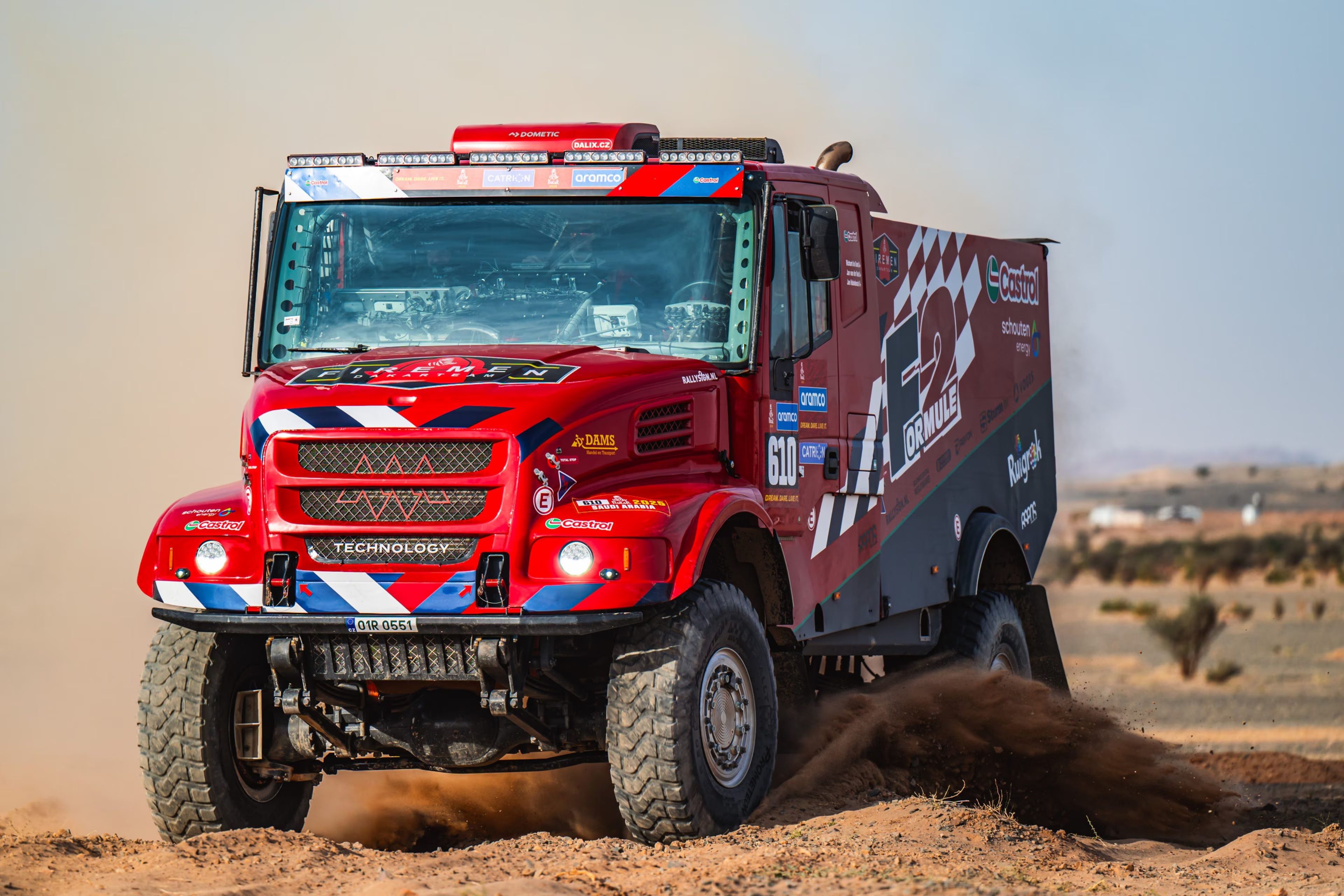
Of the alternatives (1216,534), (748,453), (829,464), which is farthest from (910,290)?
(1216,534)

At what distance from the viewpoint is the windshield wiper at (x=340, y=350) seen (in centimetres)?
816

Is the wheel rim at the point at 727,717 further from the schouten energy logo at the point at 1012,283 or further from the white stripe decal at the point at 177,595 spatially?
the schouten energy logo at the point at 1012,283

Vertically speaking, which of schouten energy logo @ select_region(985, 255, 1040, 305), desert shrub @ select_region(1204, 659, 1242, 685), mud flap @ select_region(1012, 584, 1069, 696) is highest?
schouten energy logo @ select_region(985, 255, 1040, 305)

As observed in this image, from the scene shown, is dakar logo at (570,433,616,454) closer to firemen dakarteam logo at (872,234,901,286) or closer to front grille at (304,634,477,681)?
front grille at (304,634,477,681)

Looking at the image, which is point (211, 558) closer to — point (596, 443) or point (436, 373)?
point (436, 373)

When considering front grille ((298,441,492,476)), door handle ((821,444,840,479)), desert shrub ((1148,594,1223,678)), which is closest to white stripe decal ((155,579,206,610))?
front grille ((298,441,492,476))

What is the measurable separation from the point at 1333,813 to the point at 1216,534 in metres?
40.9

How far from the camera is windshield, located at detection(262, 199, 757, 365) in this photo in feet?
26.9

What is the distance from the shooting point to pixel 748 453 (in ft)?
27.5

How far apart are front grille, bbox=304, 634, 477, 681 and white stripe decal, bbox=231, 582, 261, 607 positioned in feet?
0.86

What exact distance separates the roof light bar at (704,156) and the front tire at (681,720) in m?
2.05

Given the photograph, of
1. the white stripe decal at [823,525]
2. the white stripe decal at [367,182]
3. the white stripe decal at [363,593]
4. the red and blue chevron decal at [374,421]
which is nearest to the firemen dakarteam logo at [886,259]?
the white stripe decal at [823,525]

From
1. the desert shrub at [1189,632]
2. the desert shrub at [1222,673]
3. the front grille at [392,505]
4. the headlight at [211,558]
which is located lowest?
the desert shrub at [1222,673]

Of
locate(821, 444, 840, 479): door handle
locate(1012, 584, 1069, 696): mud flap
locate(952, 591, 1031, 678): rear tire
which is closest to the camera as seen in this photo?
locate(821, 444, 840, 479): door handle
